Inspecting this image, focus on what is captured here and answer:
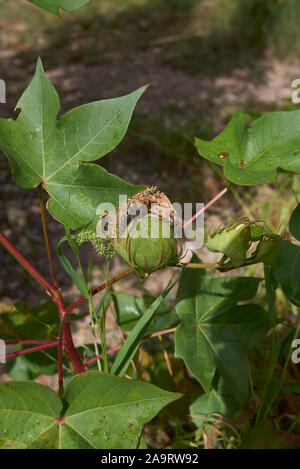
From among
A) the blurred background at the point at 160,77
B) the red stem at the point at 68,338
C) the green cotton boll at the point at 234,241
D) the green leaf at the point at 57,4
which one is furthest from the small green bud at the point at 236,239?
the blurred background at the point at 160,77

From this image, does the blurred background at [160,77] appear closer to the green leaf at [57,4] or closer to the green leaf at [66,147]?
the green leaf at [66,147]

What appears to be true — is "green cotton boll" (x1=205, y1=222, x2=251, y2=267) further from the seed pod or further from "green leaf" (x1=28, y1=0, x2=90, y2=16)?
"green leaf" (x1=28, y1=0, x2=90, y2=16)

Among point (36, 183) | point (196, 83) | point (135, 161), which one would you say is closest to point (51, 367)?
point (36, 183)

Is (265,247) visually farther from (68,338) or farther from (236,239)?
(68,338)
